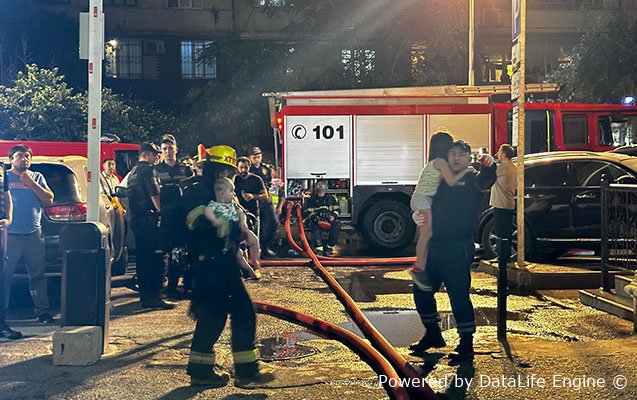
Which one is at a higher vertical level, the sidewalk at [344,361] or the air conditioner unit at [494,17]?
the air conditioner unit at [494,17]

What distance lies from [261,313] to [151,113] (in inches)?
820

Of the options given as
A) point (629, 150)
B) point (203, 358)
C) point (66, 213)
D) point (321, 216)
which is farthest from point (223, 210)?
point (629, 150)

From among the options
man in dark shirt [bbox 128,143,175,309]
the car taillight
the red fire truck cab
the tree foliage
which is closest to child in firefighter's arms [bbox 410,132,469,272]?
man in dark shirt [bbox 128,143,175,309]

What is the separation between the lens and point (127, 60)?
31.9m

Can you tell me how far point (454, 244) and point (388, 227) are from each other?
24.6 feet

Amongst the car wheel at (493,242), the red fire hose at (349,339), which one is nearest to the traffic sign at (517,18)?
the car wheel at (493,242)

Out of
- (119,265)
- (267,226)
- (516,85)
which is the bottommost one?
(119,265)

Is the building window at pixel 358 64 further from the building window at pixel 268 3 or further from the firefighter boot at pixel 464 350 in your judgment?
the firefighter boot at pixel 464 350

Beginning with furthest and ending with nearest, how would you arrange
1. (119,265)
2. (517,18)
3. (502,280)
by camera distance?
(517,18)
(119,265)
(502,280)

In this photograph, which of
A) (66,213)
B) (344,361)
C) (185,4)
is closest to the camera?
(344,361)

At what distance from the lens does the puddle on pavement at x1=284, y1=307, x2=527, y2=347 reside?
6875 millimetres

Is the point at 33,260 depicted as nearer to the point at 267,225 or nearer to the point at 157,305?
the point at 157,305

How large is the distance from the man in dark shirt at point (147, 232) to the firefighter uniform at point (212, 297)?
286cm

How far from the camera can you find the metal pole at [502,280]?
21.0ft
